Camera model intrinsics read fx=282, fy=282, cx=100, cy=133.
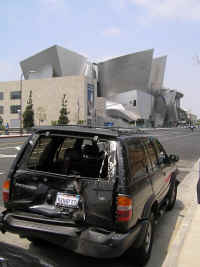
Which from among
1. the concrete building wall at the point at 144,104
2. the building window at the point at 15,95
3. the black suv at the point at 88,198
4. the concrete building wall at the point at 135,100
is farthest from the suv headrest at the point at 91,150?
the concrete building wall at the point at 144,104

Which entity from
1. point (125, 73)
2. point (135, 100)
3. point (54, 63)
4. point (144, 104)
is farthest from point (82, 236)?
point (144, 104)

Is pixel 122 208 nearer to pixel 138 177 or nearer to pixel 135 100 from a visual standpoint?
pixel 138 177

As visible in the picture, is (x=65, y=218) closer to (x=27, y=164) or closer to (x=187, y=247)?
(x=27, y=164)

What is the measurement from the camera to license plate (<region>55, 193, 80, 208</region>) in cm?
314

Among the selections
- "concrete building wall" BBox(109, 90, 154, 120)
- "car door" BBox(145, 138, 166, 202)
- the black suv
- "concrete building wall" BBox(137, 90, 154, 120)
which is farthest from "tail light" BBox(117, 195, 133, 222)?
"concrete building wall" BBox(137, 90, 154, 120)

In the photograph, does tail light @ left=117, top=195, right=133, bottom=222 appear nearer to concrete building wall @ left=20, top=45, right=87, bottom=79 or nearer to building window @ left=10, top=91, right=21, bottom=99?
concrete building wall @ left=20, top=45, right=87, bottom=79

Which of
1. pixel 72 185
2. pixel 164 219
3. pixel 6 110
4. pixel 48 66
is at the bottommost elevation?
pixel 164 219

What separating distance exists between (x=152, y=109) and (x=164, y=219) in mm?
118634

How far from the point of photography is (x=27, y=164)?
3676mm

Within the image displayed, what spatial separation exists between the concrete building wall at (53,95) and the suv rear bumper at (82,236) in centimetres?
7176

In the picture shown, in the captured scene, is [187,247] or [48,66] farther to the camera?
[48,66]

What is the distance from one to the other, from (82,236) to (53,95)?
271ft

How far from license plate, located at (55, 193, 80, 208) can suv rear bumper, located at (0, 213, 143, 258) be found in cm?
22

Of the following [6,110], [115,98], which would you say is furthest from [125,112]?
[6,110]
